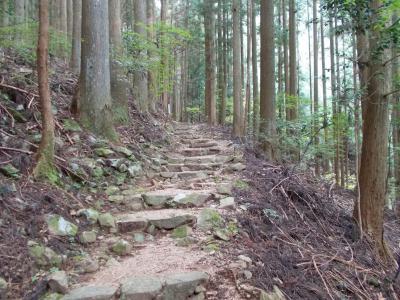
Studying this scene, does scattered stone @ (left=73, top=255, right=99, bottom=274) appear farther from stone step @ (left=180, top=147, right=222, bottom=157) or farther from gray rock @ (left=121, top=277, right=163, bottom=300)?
stone step @ (left=180, top=147, right=222, bottom=157)

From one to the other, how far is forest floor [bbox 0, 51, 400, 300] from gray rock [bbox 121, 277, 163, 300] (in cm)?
2

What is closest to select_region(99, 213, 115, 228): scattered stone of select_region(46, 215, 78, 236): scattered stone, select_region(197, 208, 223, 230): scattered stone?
select_region(46, 215, 78, 236): scattered stone

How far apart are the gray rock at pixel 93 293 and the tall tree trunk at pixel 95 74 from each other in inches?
151

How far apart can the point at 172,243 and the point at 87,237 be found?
968 mm

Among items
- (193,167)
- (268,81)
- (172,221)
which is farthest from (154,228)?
(268,81)

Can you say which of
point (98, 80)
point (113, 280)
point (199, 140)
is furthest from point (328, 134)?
point (113, 280)

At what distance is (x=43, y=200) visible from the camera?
4176 millimetres

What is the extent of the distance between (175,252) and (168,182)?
105 inches

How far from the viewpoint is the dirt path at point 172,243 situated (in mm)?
3207

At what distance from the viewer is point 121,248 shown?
158 inches

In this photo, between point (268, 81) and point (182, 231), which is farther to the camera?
point (268, 81)

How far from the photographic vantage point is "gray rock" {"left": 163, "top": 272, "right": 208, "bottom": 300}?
3.18 m

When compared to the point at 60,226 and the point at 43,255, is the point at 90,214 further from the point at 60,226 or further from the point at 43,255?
the point at 43,255

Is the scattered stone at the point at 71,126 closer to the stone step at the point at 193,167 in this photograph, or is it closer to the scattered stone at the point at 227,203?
the stone step at the point at 193,167
